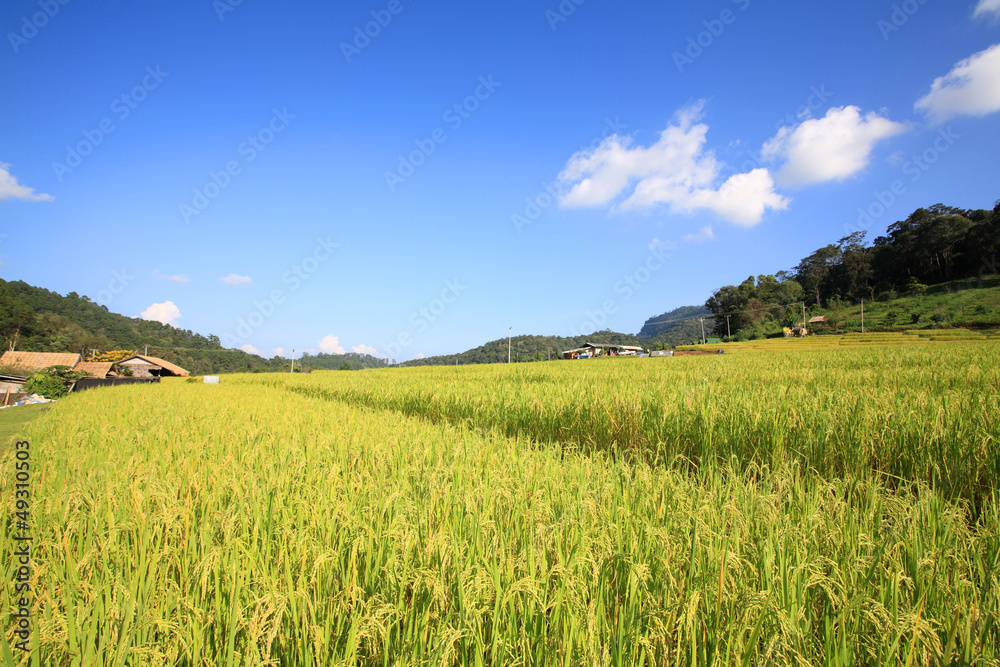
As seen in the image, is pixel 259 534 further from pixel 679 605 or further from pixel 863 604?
pixel 863 604

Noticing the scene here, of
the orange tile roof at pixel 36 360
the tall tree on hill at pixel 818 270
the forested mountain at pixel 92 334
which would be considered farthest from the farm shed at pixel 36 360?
the tall tree on hill at pixel 818 270

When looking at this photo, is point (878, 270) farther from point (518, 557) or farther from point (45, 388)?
point (45, 388)

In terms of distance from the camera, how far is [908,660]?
98cm

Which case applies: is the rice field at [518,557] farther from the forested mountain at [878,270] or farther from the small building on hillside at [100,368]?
the forested mountain at [878,270]

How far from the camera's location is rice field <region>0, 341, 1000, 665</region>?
3.59 ft

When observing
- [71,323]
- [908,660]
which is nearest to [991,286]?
[908,660]

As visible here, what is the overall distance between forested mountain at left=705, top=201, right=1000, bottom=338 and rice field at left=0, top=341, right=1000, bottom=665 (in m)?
69.7

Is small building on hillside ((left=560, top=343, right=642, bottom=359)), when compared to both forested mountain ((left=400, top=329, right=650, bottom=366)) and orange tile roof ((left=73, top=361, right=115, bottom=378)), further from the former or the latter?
orange tile roof ((left=73, top=361, right=115, bottom=378))

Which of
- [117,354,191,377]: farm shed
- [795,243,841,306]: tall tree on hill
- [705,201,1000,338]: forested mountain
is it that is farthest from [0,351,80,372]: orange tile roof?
[795,243,841,306]: tall tree on hill

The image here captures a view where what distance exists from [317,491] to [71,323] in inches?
4466

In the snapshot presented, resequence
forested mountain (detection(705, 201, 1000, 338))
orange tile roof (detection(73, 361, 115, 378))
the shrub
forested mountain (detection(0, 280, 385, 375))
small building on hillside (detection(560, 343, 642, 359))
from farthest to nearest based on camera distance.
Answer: small building on hillside (detection(560, 343, 642, 359))
forested mountain (detection(0, 280, 385, 375))
forested mountain (detection(705, 201, 1000, 338))
orange tile roof (detection(73, 361, 115, 378))
the shrub

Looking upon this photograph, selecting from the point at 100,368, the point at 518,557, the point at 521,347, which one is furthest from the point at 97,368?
the point at 521,347

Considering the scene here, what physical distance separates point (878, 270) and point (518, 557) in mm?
87812

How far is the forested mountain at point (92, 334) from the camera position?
67.6 metres
